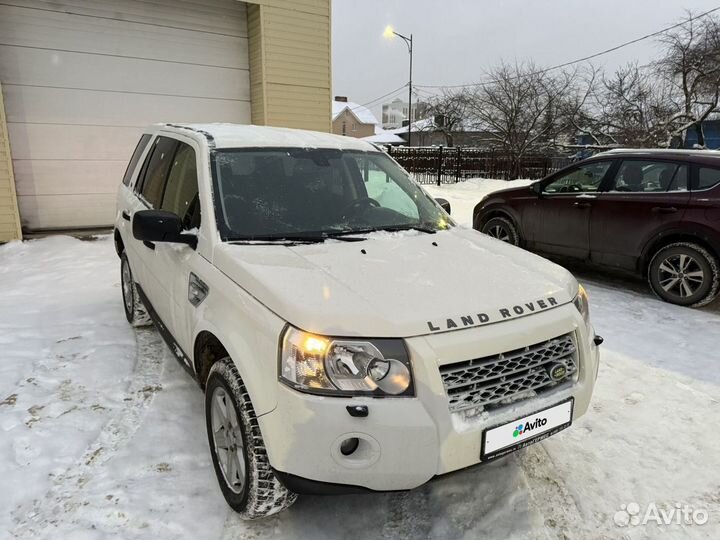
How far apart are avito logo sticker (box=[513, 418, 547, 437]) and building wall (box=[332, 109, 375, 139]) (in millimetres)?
59114

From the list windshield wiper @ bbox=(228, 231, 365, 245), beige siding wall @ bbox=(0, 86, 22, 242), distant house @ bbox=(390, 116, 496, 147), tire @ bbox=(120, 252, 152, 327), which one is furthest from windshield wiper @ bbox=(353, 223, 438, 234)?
distant house @ bbox=(390, 116, 496, 147)

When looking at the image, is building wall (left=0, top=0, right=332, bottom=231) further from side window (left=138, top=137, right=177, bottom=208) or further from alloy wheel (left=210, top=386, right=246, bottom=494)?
alloy wheel (left=210, top=386, right=246, bottom=494)

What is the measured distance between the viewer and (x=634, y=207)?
579 centimetres

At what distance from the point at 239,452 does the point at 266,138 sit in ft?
6.66

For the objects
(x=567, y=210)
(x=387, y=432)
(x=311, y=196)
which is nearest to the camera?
(x=387, y=432)

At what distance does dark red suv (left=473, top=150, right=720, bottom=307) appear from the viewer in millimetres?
5332

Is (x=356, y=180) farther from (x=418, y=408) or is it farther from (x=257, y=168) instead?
(x=418, y=408)

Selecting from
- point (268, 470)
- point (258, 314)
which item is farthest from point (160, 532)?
point (258, 314)

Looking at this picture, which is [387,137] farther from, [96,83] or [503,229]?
[503,229]

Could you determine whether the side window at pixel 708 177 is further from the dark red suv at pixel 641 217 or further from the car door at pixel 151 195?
the car door at pixel 151 195

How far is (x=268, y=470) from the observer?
2.11 m

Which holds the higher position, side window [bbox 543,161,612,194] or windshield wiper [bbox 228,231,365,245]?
side window [bbox 543,161,612,194]

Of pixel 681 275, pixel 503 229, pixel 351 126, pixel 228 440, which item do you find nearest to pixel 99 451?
pixel 228 440

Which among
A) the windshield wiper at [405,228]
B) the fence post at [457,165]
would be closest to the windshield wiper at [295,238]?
the windshield wiper at [405,228]
